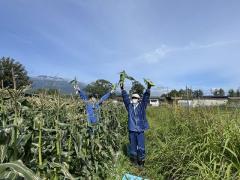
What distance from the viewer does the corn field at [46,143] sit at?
287 cm

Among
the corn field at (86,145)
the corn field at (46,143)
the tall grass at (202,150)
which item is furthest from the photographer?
the tall grass at (202,150)

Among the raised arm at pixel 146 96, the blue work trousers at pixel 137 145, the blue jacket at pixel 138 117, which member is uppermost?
the raised arm at pixel 146 96

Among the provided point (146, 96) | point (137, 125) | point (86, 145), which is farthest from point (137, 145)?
point (86, 145)

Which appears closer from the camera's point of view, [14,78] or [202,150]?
[14,78]

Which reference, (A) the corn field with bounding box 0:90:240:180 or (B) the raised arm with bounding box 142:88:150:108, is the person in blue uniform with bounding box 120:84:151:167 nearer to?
(B) the raised arm with bounding box 142:88:150:108

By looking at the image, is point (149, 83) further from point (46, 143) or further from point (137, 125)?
point (46, 143)

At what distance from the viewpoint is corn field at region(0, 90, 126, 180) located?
287cm

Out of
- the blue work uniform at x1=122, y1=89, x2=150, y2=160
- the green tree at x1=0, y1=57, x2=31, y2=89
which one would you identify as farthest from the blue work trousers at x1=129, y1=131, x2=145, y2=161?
the green tree at x1=0, y1=57, x2=31, y2=89

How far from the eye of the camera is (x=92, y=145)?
5.57 metres

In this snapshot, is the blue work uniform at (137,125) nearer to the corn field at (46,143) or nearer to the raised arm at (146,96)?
the raised arm at (146,96)

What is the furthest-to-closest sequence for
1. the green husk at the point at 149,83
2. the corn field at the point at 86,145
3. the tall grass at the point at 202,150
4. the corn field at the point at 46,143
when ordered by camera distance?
the green husk at the point at 149,83
the tall grass at the point at 202,150
the corn field at the point at 86,145
the corn field at the point at 46,143

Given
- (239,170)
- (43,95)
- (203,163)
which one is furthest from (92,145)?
(239,170)

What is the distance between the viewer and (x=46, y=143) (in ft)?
14.6

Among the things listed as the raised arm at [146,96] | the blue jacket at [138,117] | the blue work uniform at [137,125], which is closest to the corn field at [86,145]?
the blue work uniform at [137,125]
